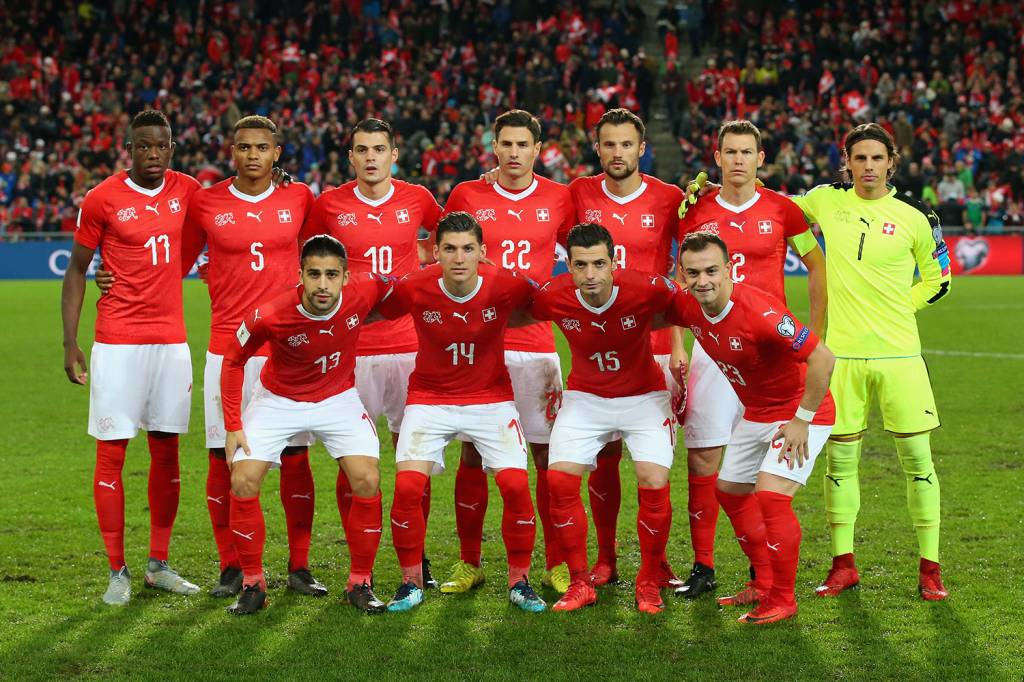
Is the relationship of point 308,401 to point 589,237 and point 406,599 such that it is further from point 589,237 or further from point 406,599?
point 589,237

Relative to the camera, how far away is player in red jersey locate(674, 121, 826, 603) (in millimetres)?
6418

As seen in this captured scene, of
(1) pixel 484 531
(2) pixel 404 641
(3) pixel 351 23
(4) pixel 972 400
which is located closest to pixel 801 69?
(3) pixel 351 23

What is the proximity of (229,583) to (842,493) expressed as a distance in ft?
10.6

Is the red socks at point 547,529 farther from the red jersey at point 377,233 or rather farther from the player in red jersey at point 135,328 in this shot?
the player in red jersey at point 135,328

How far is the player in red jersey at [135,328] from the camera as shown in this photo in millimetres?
6418

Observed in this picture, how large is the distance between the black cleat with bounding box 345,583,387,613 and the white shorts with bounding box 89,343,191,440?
50.6 inches

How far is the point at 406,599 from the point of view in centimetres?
613

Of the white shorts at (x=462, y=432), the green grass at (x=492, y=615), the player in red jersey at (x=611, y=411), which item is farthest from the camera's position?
the white shorts at (x=462, y=432)

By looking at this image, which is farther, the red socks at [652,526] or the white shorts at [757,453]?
the red socks at [652,526]

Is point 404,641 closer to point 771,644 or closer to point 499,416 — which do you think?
point 499,416

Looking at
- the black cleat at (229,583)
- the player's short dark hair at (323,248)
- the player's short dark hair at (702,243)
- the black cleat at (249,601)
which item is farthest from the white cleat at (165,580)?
the player's short dark hair at (702,243)

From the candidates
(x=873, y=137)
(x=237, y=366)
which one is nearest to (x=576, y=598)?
(x=237, y=366)

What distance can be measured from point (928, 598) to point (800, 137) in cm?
2327

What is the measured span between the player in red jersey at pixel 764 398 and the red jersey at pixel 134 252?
266cm
